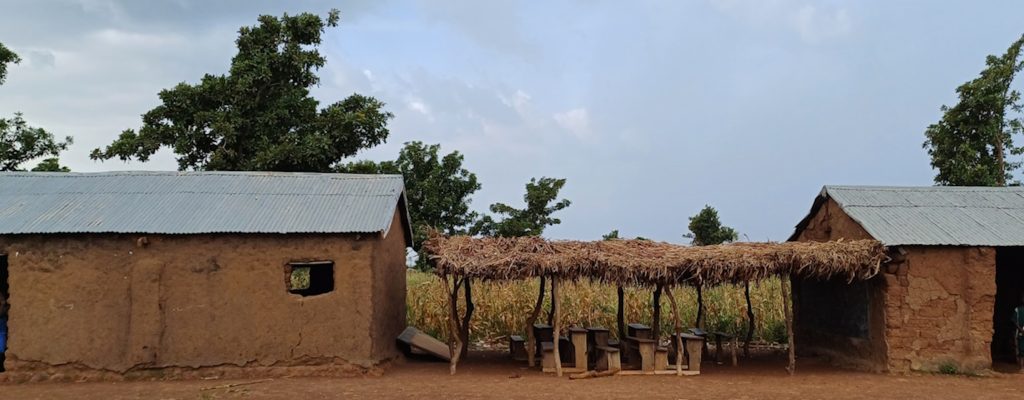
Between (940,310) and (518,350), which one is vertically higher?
(940,310)

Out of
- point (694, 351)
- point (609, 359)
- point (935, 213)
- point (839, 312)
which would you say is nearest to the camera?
point (609, 359)

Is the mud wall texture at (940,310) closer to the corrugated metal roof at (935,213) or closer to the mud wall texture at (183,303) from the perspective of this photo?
the corrugated metal roof at (935,213)

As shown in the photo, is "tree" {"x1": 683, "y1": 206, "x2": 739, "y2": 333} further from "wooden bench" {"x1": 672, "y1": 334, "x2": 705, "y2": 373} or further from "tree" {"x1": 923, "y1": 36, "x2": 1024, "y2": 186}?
"wooden bench" {"x1": 672, "y1": 334, "x2": 705, "y2": 373}

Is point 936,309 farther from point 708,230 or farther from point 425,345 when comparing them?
point 708,230

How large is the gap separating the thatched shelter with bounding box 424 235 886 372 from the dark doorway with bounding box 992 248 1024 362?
13.9 ft

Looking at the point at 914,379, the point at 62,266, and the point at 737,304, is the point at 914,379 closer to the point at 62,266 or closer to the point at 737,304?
the point at 737,304

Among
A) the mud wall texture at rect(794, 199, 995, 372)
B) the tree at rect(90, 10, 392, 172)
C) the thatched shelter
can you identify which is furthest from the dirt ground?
the tree at rect(90, 10, 392, 172)

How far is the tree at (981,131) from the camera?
17.7 m

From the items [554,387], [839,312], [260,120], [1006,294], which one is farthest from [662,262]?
[260,120]

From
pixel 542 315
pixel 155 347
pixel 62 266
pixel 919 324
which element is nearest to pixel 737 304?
pixel 542 315

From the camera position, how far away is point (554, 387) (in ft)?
34.4

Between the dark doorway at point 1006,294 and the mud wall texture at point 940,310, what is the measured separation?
2877 mm

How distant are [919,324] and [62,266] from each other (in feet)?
39.3

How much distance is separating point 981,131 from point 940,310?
8.67 metres
